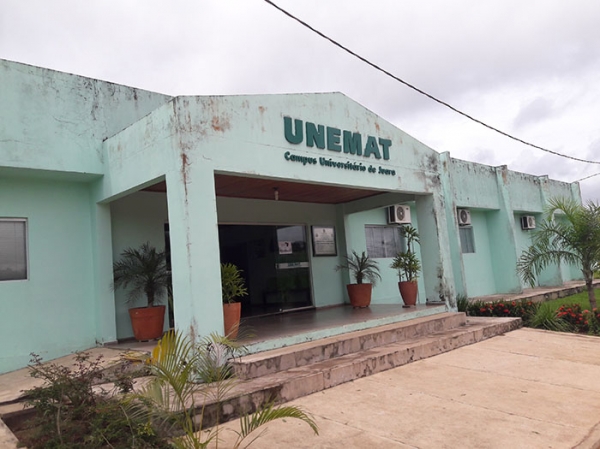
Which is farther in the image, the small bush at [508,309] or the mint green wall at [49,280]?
the small bush at [508,309]

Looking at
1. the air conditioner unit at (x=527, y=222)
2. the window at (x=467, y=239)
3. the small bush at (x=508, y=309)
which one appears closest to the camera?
the small bush at (x=508, y=309)

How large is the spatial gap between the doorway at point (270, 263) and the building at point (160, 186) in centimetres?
3

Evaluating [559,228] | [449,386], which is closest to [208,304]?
[449,386]

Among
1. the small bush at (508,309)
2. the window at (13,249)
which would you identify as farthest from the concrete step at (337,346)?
the window at (13,249)

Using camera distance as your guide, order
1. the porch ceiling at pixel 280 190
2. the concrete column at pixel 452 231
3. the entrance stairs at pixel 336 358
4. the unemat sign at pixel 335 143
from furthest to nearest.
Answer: the concrete column at pixel 452 231 → the porch ceiling at pixel 280 190 → the unemat sign at pixel 335 143 → the entrance stairs at pixel 336 358

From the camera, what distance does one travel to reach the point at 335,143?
24.1 ft

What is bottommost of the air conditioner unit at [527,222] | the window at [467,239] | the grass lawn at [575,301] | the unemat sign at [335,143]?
the grass lawn at [575,301]

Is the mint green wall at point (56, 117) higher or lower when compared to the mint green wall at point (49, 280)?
higher

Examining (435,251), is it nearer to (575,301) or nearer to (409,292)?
(409,292)

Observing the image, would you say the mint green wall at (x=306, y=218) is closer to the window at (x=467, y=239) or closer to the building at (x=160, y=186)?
the building at (x=160, y=186)

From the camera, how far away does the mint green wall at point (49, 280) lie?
6375 mm

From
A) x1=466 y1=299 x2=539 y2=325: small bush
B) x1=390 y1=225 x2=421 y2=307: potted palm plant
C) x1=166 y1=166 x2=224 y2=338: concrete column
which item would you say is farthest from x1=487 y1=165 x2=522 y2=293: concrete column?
x1=166 y1=166 x2=224 y2=338: concrete column

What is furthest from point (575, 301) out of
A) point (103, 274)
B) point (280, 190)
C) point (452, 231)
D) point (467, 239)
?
point (103, 274)

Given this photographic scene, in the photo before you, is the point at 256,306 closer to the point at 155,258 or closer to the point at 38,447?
the point at 155,258
